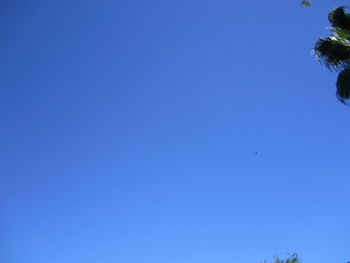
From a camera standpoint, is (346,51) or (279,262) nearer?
(346,51)

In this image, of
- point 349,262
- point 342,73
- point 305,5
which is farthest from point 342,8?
point 349,262

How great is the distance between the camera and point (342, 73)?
33.5ft

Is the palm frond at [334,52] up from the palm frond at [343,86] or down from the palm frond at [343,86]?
up

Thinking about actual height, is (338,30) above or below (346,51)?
above

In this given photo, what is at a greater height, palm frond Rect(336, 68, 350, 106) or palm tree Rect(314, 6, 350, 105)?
palm tree Rect(314, 6, 350, 105)

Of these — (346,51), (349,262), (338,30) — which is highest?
(338,30)

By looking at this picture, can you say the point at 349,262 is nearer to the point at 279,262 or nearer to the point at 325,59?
the point at 279,262

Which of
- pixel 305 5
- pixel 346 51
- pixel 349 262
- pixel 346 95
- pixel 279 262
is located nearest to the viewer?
pixel 305 5

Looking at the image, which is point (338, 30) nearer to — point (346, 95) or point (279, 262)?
point (346, 95)

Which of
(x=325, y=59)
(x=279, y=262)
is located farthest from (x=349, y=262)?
(x=325, y=59)

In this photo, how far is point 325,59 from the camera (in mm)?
11133

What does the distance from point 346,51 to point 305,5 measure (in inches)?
91.9

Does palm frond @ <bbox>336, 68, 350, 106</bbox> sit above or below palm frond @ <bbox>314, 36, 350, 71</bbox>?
below

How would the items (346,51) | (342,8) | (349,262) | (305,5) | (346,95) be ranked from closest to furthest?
1. (305,5)
2. (346,95)
3. (346,51)
4. (342,8)
5. (349,262)
